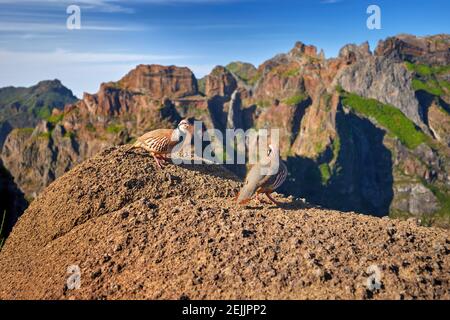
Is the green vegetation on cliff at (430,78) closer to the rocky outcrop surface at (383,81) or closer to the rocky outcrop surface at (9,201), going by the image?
the rocky outcrop surface at (383,81)

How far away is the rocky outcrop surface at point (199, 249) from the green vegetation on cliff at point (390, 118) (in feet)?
443

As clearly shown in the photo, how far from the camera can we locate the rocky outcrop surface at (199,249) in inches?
276

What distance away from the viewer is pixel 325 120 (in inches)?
4936

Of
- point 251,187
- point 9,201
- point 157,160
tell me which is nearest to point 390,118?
point 9,201

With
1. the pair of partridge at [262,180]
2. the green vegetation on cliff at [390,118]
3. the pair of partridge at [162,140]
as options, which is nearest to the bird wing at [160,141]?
the pair of partridge at [162,140]

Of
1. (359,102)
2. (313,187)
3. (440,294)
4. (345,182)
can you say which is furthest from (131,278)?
(359,102)

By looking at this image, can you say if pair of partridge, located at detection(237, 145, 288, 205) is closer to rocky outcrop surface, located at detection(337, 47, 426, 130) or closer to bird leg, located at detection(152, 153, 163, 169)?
bird leg, located at detection(152, 153, 163, 169)

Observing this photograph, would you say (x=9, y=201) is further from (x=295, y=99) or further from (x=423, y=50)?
(x=423, y=50)

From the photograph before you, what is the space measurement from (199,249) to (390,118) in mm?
149571

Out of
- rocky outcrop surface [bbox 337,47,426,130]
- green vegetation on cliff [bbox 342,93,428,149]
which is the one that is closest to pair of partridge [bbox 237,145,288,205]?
green vegetation on cliff [bbox 342,93,428,149]

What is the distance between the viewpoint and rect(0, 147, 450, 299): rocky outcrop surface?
7.02 m

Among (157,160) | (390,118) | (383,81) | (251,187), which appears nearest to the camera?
(251,187)

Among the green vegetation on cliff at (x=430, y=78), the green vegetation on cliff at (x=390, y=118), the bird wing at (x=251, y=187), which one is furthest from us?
the green vegetation on cliff at (x=430, y=78)

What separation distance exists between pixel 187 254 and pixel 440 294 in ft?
14.6
